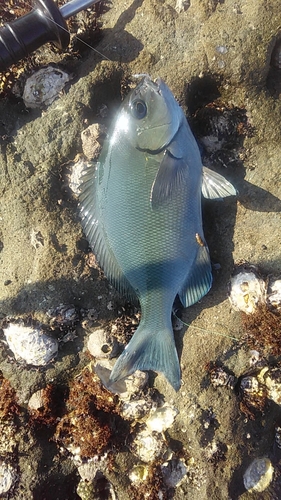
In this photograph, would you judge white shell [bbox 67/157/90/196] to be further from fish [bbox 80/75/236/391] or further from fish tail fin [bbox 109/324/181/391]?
fish tail fin [bbox 109/324/181/391]

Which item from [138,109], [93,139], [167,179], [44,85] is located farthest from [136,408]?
[44,85]

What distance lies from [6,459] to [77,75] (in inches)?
151

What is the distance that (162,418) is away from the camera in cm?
366

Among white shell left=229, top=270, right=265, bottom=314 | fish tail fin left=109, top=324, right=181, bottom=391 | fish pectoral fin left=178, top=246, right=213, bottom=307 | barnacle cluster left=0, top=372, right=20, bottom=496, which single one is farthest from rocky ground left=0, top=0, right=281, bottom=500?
fish tail fin left=109, top=324, right=181, bottom=391

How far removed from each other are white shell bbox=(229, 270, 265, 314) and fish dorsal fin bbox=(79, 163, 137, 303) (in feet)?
3.13

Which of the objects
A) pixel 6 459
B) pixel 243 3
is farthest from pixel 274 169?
pixel 6 459

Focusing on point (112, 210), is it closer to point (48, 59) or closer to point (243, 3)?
point (48, 59)

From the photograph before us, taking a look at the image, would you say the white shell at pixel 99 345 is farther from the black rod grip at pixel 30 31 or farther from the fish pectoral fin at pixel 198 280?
the black rod grip at pixel 30 31

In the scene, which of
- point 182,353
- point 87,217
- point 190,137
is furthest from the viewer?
point 182,353

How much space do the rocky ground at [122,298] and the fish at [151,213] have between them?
0.37 meters

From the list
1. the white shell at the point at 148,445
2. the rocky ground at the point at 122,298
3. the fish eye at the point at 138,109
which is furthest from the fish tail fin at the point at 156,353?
the fish eye at the point at 138,109

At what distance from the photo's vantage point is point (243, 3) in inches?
138

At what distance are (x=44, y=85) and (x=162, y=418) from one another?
3.43m

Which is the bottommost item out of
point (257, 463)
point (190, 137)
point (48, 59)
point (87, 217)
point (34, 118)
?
point (257, 463)
